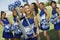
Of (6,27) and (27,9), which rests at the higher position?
(27,9)

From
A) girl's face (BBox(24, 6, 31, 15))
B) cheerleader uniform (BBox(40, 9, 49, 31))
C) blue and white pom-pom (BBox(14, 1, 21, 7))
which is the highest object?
blue and white pom-pom (BBox(14, 1, 21, 7))

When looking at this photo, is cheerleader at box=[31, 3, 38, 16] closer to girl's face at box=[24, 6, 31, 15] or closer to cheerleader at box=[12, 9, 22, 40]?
girl's face at box=[24, 6, 31, 15]

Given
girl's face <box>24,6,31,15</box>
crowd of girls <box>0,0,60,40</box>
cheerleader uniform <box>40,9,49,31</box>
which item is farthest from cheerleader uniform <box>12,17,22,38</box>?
cheerleader uniform <box>40,9,49,31</box>

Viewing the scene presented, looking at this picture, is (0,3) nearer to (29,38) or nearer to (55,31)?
(29,38)

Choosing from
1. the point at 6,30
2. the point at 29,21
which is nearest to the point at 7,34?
the point at 6,30

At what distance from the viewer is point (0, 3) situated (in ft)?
8.27

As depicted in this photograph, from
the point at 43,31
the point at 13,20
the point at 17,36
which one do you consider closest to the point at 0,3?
the point at 13,20

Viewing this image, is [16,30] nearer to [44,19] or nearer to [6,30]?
[6,30]

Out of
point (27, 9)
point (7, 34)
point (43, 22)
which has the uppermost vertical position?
point (27, 9)

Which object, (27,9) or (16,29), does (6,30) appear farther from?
(27,9)

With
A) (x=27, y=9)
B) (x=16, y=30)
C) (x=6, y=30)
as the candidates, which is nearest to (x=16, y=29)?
(x=16, y=30)

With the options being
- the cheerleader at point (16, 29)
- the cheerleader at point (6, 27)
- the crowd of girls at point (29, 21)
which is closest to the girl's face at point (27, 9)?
the crowd of girls at point (29, 21)

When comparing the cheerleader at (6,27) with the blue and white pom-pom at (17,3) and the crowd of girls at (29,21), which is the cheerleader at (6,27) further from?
the blue and white pom-pom at (17,3)

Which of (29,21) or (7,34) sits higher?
(29,21)
